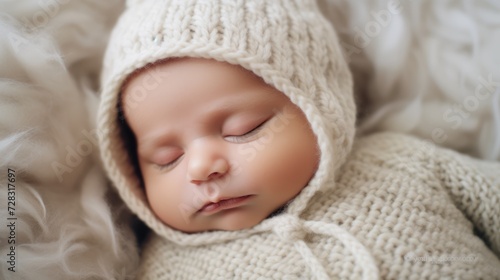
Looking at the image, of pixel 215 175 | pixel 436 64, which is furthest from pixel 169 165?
pixel 436 64

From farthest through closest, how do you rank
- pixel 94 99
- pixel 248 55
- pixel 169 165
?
pixel 94 99, pixel 169 165, pixel 248 55

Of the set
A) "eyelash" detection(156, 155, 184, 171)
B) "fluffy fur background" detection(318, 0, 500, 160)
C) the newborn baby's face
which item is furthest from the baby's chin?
"fluffy fur background" detection(318, 0, 500, 160)

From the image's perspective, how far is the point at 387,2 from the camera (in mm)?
1186

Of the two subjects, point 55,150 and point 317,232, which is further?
point 55,150

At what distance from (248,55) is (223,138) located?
173mm

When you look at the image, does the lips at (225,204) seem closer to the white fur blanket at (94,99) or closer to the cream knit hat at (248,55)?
the cream knit hat at (248,55)

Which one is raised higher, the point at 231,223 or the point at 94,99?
the point at 94,99

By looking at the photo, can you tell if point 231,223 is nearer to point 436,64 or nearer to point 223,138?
point 223,138

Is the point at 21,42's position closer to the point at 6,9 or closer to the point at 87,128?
the point at 6,9

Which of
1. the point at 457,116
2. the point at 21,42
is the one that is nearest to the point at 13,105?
the point at 21,42

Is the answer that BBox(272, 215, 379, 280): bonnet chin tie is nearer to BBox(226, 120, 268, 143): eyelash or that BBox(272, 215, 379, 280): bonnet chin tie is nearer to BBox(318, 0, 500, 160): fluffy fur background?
BBox(226, 120, 268, 143): eyelash

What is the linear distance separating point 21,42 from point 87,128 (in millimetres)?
236

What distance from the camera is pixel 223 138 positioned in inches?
35.2

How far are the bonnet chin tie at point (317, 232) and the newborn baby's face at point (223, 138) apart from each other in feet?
0.18
